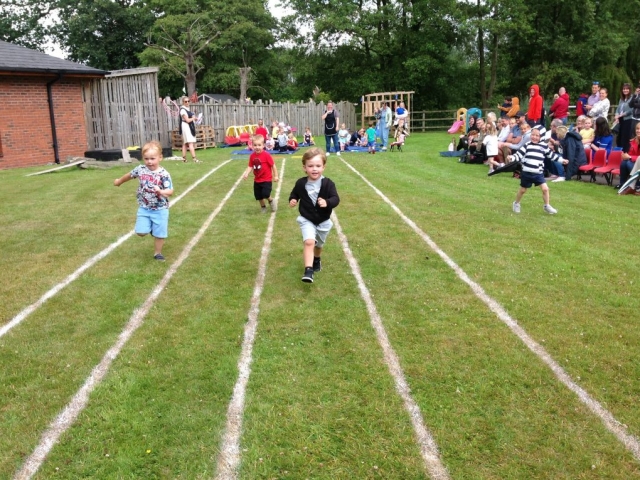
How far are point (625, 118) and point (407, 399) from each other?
13.8 m

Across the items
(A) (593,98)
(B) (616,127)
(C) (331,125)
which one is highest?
(A) (593,98)

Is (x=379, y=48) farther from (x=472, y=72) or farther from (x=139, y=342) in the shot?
(x=139, y=342)

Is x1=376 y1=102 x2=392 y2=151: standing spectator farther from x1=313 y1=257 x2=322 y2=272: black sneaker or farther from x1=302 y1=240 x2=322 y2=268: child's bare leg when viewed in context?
x1=302 y1=240 x2=322 y2=268: child's bare leg

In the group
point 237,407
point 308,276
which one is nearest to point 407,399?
point 237,407

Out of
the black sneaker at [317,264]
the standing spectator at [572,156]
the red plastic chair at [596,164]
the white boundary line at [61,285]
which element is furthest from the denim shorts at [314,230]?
the red plastic chair at [596,164]

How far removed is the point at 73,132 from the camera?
773 inches

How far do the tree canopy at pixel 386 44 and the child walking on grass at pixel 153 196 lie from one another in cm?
3486

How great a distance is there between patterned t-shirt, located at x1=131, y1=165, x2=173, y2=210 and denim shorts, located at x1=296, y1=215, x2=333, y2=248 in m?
1.96

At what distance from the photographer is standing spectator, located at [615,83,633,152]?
14.4 metres

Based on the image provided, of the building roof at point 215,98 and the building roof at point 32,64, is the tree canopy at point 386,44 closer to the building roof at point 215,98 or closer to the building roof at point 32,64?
the building roof at point 215,98

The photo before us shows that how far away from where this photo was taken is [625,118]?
14.5 m

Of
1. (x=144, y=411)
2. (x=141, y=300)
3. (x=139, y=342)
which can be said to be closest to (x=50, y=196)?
(x=141, y=300)

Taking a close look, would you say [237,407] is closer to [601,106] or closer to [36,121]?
[601,106]

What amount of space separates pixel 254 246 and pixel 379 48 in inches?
1523
